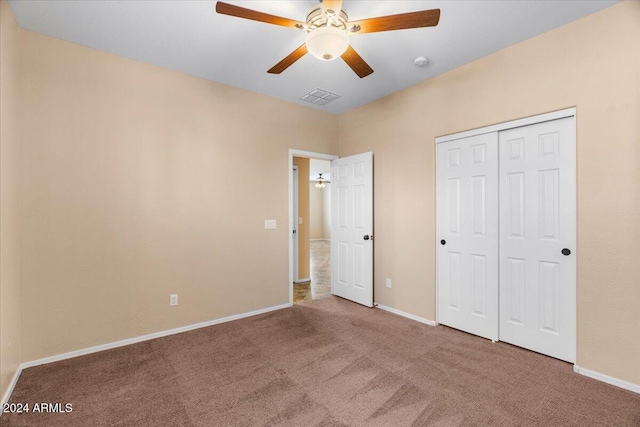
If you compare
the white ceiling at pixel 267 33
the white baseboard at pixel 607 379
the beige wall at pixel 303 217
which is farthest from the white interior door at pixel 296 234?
the white baseboard at pixel 607 379

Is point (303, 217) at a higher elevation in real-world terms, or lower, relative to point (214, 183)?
lower

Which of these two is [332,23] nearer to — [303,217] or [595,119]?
[595,119]

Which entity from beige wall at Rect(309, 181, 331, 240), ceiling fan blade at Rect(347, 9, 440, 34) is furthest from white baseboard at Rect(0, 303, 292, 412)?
beige wall at Rect(309, 181, 331, 240)

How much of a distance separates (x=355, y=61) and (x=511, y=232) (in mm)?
2134

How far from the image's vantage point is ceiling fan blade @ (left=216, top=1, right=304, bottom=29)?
1.66 metres

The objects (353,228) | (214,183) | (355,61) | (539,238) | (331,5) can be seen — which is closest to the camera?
(331,5)

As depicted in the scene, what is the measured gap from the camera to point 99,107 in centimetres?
274

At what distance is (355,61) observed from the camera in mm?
2215

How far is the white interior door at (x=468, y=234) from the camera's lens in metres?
2.90

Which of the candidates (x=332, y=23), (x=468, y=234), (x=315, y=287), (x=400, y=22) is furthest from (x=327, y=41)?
(x=315, y=287)

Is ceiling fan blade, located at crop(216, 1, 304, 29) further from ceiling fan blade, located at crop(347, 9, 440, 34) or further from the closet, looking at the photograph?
the closet

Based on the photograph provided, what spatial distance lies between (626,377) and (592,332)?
1.07 ft

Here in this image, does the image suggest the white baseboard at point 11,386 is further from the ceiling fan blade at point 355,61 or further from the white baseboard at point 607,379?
the white baseboard at point 607,379

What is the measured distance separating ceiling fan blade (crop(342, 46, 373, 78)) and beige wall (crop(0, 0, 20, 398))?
236cm
